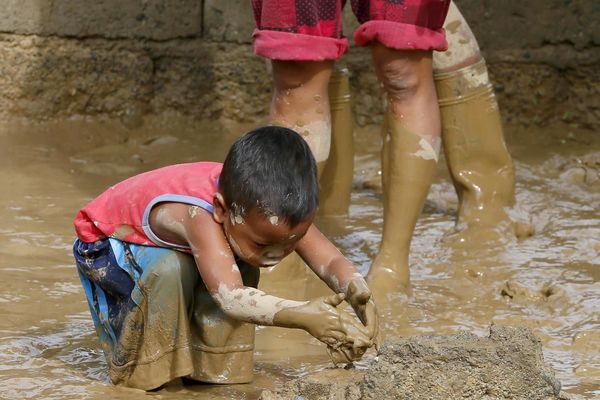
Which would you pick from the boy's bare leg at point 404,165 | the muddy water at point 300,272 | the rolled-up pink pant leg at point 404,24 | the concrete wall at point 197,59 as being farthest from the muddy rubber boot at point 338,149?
the concrete wall at point 197,59

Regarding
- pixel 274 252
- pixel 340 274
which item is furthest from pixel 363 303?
pixel 274 252

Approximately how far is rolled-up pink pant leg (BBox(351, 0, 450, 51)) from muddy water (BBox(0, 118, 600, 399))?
755 millimetres

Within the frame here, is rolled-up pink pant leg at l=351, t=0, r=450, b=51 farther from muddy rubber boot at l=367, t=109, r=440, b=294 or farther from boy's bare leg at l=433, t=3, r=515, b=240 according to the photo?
boy's bare leg at l=433, t=3, r=515, b=240

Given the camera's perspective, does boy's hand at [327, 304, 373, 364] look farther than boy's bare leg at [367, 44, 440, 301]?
No

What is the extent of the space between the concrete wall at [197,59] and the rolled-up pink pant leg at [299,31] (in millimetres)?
2197

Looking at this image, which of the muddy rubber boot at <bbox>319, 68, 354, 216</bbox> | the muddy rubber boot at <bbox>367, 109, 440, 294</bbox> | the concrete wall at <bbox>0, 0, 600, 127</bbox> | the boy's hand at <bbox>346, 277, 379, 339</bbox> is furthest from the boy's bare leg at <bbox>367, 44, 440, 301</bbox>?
the concrete wall at <bbox>0, 0, 600, 127</bbox>

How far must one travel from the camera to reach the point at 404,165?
3.44 metres

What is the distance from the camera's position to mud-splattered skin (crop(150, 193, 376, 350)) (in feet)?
8.02

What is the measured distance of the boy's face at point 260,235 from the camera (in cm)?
248

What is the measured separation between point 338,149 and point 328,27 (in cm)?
87

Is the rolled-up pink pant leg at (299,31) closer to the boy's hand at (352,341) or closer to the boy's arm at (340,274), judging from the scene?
the boy's arm at (340,274)

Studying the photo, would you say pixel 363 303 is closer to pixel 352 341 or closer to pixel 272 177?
pixel 352 341

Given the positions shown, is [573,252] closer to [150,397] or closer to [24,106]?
[150,397]

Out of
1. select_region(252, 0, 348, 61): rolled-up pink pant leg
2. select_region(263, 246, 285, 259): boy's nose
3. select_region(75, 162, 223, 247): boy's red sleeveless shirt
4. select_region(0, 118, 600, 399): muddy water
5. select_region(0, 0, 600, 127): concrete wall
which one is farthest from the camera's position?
select_region(0, 0, 600, 127): concrete wall
